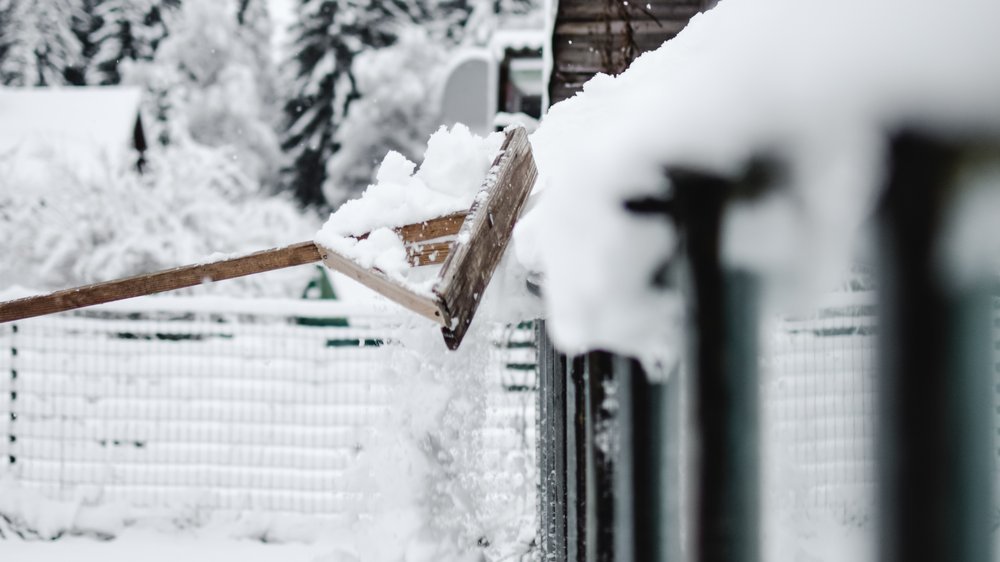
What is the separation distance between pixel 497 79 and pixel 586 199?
8680mm

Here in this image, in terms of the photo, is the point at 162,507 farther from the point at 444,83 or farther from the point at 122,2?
the point at 122,2

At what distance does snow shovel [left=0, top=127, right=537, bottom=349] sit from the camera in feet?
3.83

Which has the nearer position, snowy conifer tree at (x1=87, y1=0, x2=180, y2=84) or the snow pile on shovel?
the snow pile on shovel

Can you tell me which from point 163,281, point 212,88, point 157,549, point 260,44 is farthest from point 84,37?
point 163,281

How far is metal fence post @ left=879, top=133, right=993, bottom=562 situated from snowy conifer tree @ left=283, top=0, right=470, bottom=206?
24052 millimetres

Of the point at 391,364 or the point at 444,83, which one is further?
the point at 444,83

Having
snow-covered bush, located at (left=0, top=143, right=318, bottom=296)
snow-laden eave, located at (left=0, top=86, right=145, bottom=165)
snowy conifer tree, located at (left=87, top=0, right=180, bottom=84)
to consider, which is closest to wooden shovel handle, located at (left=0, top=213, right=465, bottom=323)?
snow-covered bush, located at (left=0, top=143, right=318, bottom=296)

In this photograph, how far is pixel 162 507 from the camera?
429cm

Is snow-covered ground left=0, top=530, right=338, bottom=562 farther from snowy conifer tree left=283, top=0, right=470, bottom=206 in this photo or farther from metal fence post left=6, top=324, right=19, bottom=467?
snowy conifer tree left=283, top=0, right=470, bottom=206

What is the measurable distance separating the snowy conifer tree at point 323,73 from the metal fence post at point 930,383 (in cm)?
2405

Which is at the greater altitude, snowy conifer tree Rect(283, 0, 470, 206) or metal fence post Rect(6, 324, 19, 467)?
snowy conifer tree Rect(283, 0, 470, 206)

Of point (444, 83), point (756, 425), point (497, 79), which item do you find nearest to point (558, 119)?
point (756, 425)

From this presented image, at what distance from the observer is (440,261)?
1756mm

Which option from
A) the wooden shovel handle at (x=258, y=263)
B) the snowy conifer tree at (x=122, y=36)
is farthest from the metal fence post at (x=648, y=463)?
the snowy conifer tree at (x=122, y=36)
